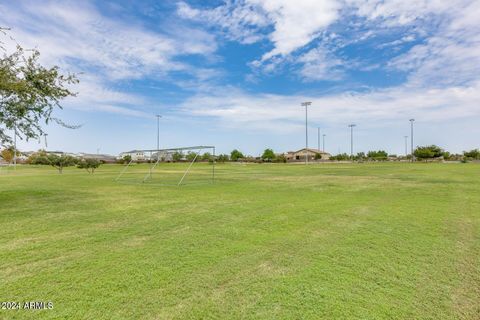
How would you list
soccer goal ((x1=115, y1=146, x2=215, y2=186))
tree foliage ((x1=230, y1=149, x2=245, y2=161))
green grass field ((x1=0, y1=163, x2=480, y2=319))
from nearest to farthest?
green grass field ((x1=0, y1=163, x2=480, y2=319)), soccer goal ((x1=115, y1=146, x2=215, y2=186)), tree foliage ((x1=230, y1=149, x2=245, y2=161))

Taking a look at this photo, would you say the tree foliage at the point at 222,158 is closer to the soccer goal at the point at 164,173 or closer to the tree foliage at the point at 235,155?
the tree foliage at the point at 235,155

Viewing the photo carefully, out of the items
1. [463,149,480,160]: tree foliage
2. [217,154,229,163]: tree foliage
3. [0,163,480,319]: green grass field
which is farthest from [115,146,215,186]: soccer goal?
[463,149,480,160]: tree foliage

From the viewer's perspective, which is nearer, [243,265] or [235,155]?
[243,265]

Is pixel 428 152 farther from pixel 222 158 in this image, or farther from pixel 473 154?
pixel 222 158

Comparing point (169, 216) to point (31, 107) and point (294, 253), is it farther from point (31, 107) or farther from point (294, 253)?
point (31, 107)

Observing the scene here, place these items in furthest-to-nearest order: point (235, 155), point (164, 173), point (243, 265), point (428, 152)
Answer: point (235, 155)
point (428, 152)
point (164, 173)
point (243, 265)

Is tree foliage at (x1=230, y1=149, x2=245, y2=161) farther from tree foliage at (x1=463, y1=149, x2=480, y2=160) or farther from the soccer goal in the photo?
tree foliage at (x1=463, y1=149, x2=480, y2=160)

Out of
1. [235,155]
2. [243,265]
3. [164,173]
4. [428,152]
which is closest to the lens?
[243,265]

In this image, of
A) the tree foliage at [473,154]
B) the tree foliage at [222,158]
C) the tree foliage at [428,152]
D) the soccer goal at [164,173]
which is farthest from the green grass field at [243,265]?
the tree foliage at [473,154]

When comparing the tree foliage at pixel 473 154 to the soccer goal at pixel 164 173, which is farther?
the tree foliage at pixel 473 154

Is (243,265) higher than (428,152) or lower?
lower

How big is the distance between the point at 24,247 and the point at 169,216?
3.35 metres

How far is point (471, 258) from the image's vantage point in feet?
14.6

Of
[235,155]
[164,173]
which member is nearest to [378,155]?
[235,155]
